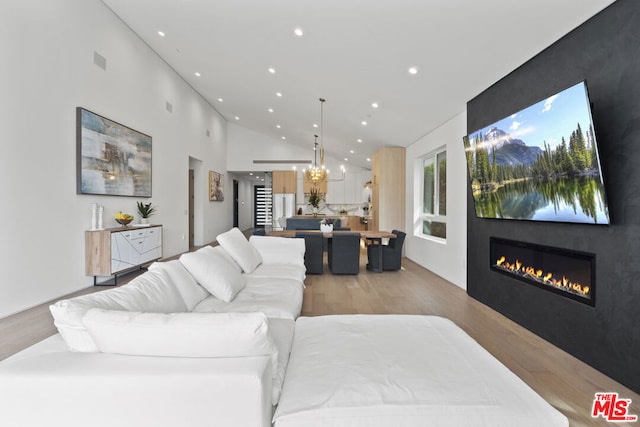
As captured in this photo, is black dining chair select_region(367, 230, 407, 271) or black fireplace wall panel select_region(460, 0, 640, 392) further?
black dining chair select_region(367, 230, 407, 271)

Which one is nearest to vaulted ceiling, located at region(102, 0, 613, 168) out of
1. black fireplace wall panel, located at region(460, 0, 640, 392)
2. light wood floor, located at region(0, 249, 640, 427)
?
black fireplace wall panel, located at region(460, 0, 640, 392)

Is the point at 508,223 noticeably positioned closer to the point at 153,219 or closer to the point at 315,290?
the point at 315,290

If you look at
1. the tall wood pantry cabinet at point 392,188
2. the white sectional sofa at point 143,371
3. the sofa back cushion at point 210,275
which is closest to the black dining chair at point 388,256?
the tall wood pantry cabinet at point 392,188

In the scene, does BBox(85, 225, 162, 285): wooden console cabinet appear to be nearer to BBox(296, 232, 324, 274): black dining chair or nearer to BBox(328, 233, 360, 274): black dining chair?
BBox(296, 232, 324, 274): black dining chair

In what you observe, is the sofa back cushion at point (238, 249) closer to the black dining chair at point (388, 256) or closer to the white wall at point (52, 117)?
the white wall at point (52, 117)

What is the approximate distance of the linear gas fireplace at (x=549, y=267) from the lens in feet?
8.00

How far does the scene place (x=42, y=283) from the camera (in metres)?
3.64

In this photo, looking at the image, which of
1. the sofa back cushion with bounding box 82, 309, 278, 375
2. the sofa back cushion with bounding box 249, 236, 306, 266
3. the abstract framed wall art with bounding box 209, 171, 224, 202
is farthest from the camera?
the abstract framed wall art with bounding box 209, 171, 224, 202

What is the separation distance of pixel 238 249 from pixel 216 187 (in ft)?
21.9

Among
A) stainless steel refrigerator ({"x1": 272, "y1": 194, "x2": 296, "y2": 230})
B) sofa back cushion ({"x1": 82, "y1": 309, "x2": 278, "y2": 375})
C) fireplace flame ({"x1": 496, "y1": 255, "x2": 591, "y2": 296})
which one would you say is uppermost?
stainless steel refrigerator ({"x1": 272, "y1": 194, "x2": 296, "y2": 230})

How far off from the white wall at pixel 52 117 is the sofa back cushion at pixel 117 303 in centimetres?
262

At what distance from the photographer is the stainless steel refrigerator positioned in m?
11.0

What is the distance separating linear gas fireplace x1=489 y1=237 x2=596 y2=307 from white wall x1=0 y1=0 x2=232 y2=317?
5.32 m

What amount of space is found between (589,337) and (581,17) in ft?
8.06
